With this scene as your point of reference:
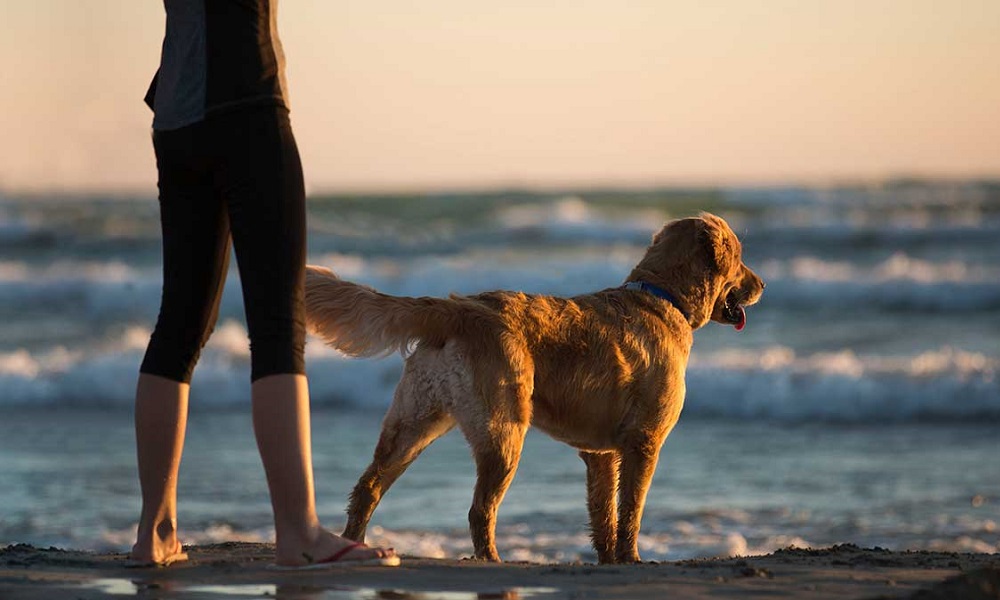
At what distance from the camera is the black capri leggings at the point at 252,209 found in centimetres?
373

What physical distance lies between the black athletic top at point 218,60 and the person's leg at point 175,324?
26 centimetres

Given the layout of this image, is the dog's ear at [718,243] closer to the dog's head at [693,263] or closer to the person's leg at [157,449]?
the dog's head at [693,263]

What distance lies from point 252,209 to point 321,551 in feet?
3.34

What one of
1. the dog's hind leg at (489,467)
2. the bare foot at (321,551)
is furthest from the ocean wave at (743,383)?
the bare foot at (321,551)

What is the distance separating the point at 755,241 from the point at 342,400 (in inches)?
545

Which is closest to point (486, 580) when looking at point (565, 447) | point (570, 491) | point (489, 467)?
point (489, 467)

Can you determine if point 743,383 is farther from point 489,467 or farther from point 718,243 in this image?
point 489,467

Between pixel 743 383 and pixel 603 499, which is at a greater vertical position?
pixel 743 383

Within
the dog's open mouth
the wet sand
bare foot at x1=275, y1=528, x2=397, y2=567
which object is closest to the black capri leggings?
bare foot at x1=275, y1=528, x2=397, y2=567

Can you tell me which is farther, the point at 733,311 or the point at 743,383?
the point at 743,383

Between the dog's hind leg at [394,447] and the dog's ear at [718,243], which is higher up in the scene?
the dog's ear at [718,243]

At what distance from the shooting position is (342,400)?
41.0ft

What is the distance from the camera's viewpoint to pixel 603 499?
5.48m

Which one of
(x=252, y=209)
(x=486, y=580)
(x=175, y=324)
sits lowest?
(x=486, y=580)
